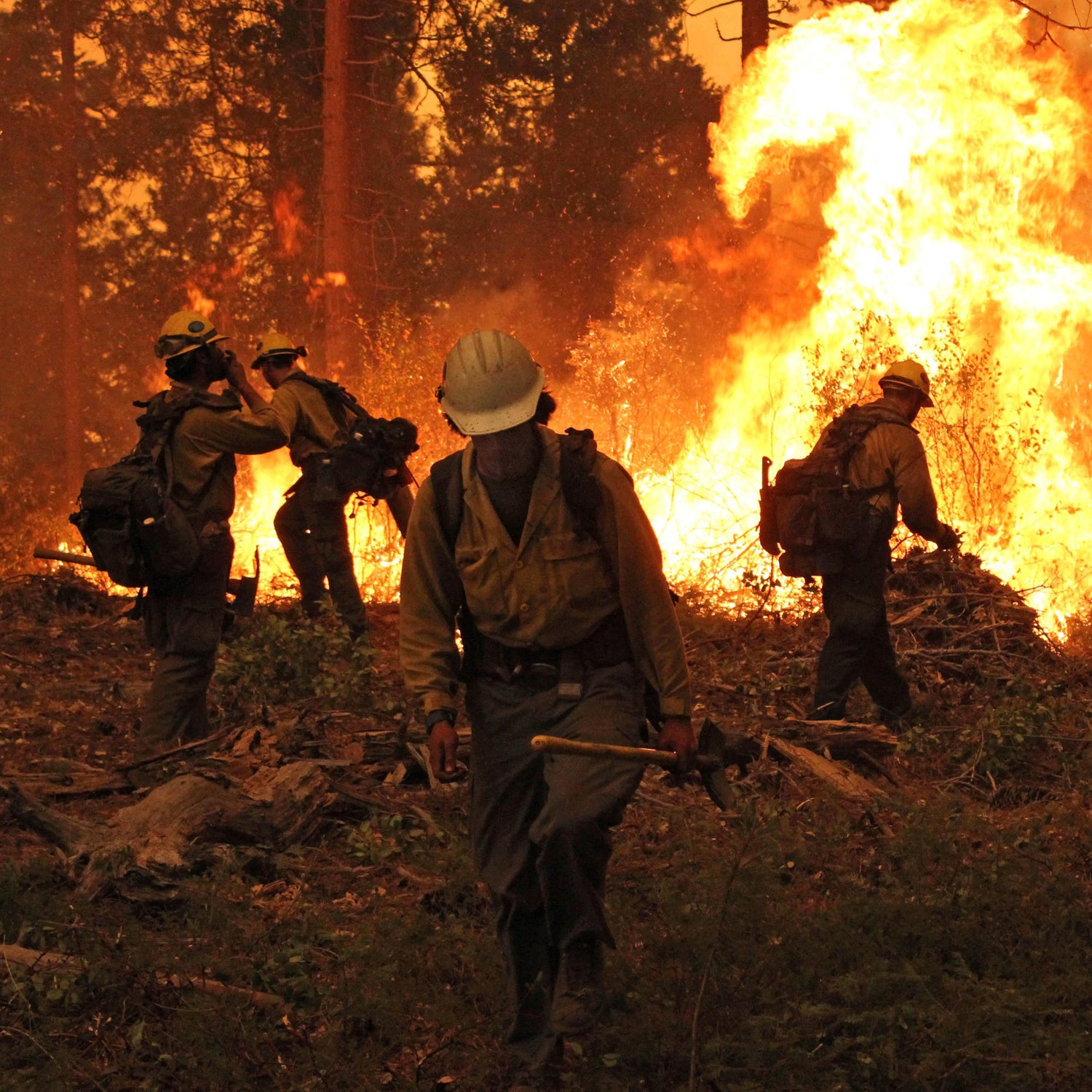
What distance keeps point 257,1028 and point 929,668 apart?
5.86m

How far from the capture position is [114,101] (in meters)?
23.2

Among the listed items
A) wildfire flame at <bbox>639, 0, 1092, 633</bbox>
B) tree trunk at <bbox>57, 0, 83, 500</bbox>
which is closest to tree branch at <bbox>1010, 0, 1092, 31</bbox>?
wildfire flame at <bbox>639, 0, 1092, 633</bbox>

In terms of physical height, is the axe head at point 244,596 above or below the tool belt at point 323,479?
below

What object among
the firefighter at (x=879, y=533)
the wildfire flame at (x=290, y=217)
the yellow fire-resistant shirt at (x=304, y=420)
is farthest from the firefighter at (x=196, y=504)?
the wildfire flame at (x=290, y=217)

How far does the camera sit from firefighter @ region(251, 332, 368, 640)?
940 centimetres

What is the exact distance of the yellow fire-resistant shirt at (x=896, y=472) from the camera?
7.36 meters

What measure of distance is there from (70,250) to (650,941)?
23335 mm

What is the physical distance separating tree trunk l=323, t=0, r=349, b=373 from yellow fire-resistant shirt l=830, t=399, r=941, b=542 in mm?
10675

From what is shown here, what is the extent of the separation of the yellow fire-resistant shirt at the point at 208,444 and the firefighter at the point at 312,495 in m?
2.47

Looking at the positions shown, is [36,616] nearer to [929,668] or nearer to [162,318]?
[929,668]

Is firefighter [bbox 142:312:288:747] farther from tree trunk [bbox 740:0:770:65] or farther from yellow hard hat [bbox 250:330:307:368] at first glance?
tree trunk [bbox 740:0:770:65]

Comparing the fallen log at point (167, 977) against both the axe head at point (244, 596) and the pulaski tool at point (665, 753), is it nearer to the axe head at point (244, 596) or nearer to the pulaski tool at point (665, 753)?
the pulaski tool at point (665, 753)

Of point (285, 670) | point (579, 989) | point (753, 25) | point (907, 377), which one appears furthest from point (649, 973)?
point (753, 25)

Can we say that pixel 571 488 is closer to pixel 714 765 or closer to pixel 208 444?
pixel 714 765
